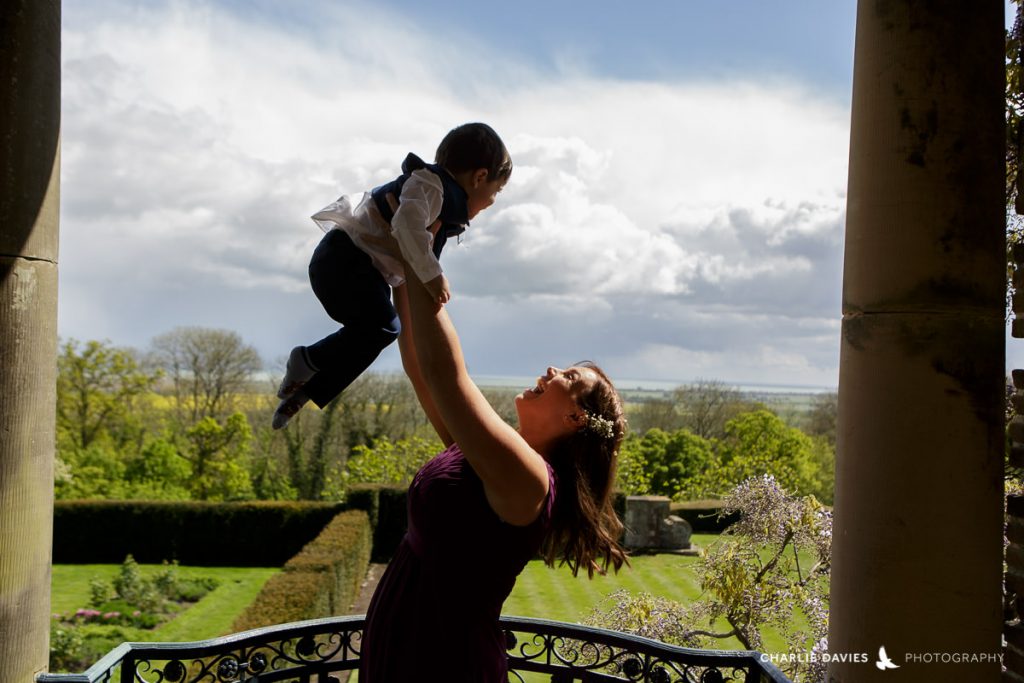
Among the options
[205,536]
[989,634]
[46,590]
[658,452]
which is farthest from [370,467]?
[989,634]

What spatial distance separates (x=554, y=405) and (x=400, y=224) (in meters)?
0.60

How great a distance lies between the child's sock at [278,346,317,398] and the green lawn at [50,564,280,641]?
1001 centimetres

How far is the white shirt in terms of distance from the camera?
1.55 metres

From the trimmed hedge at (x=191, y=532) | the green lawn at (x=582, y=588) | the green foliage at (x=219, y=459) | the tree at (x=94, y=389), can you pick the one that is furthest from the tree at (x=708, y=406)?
the tree at (x=94, y=389)

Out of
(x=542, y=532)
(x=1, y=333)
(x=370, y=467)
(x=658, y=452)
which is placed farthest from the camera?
(x=658, y=452)

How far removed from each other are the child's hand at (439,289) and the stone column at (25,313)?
5.25 ft

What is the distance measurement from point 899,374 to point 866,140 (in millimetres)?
576

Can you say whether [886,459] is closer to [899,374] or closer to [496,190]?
[899,374]

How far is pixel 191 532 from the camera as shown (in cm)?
1714

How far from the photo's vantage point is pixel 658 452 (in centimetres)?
2073

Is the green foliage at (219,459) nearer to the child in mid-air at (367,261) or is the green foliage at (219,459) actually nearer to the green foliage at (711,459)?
the green foliage at (711,459)

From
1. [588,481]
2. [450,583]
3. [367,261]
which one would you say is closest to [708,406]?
[588,481]

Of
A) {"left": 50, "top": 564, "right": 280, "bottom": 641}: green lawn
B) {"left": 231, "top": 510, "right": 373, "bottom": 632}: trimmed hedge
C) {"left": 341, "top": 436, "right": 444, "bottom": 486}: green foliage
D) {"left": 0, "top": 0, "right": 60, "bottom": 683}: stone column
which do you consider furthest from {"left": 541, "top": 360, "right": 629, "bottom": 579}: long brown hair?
{"left": 341, "top": 436, "right": 444, "bottom": 486}: green foliage

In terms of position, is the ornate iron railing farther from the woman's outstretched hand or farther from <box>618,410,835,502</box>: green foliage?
<box>618,410,835,502</box>: green foliage
